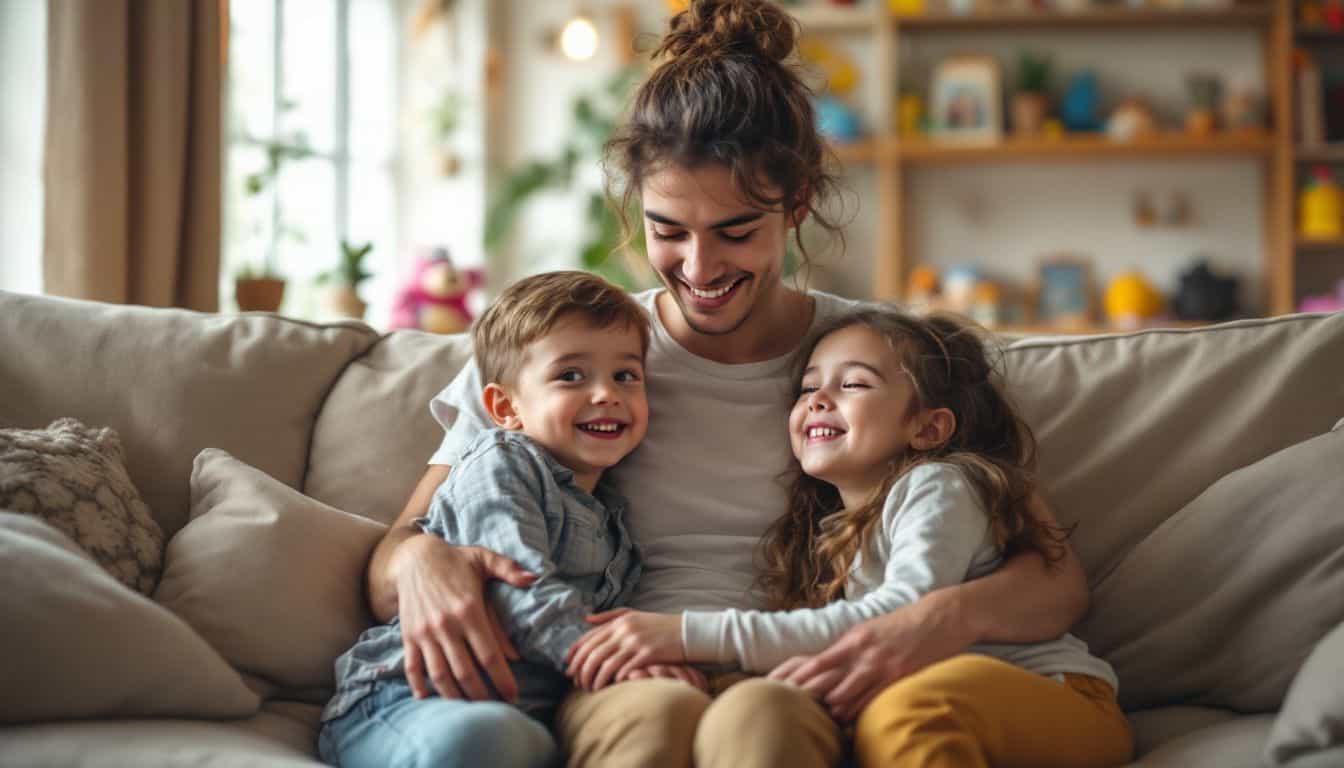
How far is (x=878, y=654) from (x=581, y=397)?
0.50 meters

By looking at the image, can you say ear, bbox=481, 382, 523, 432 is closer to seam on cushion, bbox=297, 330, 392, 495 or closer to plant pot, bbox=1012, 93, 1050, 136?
seam on cushion, bbox=297, 330, 392, 495

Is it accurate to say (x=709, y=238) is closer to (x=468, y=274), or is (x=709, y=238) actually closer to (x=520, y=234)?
(x=468, y=274)

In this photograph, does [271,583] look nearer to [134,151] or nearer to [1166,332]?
[1166,332]

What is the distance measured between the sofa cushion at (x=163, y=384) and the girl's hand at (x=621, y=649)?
674 mm

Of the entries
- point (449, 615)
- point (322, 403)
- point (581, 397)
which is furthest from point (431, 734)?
point (322, 403)

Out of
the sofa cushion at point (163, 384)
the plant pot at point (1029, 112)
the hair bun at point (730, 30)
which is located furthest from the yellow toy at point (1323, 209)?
the sofa cushion at point (163, 384)

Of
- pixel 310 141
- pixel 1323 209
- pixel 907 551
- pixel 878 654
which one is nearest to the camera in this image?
pixel 878 654

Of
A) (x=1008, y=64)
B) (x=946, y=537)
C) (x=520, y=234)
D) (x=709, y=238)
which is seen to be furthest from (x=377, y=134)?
(x=946, y=537)

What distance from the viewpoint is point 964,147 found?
5.06 metres

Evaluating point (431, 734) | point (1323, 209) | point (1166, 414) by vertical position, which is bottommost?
point (431, 734)

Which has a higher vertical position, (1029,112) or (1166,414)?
(1029,112)

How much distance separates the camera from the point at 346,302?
3633 mm

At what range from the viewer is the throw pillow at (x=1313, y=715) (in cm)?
124

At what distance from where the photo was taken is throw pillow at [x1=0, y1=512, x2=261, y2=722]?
129 cm
